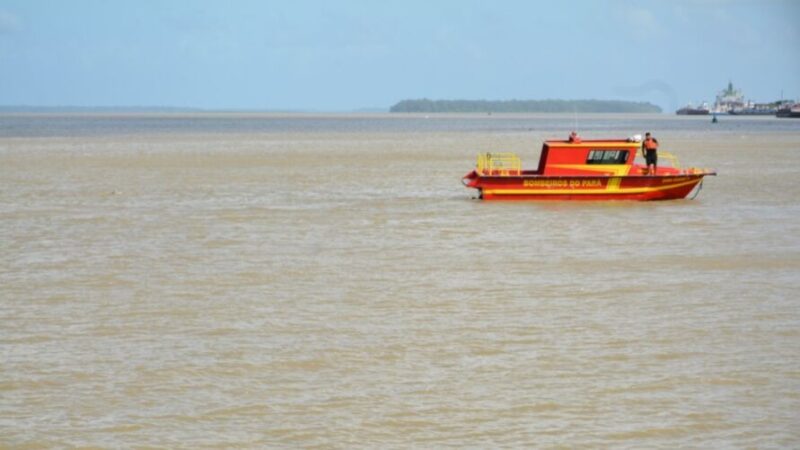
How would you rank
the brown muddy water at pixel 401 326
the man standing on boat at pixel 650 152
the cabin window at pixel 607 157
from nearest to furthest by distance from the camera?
the brown muddy water at pixel 401 326, the cabin window at pixel 607 157, the man standing on boat at pixel 650 152

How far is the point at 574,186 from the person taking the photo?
31547 mm

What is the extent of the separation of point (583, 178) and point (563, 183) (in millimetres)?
502

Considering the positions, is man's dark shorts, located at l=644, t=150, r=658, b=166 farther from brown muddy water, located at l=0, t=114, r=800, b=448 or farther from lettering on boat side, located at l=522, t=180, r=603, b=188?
brown muddy water, located at l=0, t=114, r=800, b=448

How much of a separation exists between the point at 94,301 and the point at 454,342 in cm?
541

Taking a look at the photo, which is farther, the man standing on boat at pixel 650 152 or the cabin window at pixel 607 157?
the man standing on boat at pixel 650 152

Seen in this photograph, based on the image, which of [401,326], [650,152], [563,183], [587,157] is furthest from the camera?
[650,152]

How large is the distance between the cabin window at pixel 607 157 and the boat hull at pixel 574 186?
1.47ft

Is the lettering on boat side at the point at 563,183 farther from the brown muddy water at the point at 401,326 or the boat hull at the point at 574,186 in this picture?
the brown muddy water at the point at 401,326

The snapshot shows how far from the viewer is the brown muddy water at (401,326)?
36.4ft

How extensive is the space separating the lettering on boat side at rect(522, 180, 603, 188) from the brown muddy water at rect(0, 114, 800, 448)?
803 millimetres

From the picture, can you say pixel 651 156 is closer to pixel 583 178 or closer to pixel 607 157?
pixel 607 157

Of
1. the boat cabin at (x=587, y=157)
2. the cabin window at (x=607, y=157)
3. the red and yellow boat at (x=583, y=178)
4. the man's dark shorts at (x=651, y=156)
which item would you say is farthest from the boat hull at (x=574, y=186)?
the man's dark shorts at (x=651, y=156)

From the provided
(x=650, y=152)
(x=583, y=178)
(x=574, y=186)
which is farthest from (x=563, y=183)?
(x=650, y=152)

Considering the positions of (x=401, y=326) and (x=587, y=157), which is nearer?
(x=401, y=326)
